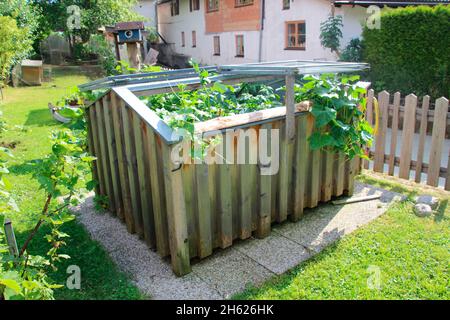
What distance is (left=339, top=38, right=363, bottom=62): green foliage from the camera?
38.8ft

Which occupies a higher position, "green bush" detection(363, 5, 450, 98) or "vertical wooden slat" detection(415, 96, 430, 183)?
"green bush" detection(363, 5, 450, 98)

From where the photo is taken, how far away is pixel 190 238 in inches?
124

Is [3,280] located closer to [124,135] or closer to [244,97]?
[124,135]

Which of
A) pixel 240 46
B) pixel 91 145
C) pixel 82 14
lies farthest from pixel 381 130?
pixel 82 14

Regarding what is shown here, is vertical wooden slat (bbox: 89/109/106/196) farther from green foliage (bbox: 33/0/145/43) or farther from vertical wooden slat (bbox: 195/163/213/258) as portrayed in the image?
green foliage (bbox: 33/0/145/43)

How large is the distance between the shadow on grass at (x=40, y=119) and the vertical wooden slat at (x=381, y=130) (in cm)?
727

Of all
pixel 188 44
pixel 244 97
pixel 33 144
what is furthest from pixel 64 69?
pixel 244 97

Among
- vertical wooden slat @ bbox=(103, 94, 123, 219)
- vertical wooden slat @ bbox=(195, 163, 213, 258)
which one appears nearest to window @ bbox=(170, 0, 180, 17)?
vertical wooden slat @ bbox=(103, 94, 123, 219)

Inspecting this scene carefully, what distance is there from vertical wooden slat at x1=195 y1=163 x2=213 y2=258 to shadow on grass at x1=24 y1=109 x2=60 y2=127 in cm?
706

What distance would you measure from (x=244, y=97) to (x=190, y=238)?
1.66 meters

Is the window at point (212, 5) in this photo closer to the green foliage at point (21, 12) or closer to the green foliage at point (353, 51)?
the green foliage at point (21, 12)

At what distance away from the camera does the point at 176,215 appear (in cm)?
284

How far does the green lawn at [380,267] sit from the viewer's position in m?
2.79

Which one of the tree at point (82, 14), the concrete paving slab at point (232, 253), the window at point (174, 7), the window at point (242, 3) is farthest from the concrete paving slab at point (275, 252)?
the window at point (174, 7)
